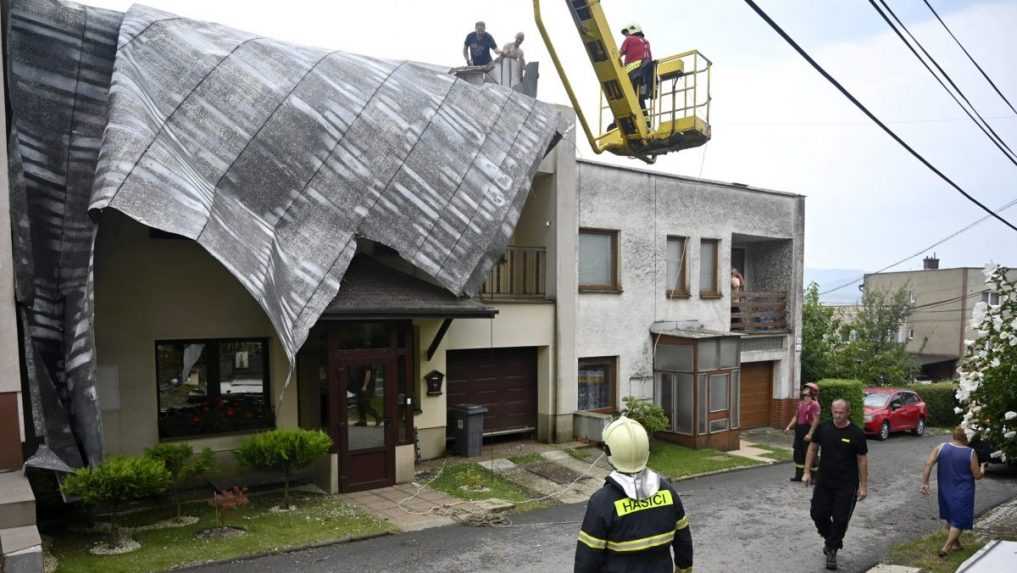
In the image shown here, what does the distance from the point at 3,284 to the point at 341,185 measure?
4.60m

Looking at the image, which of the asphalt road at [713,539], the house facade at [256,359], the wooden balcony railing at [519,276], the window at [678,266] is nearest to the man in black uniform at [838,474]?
the asphalt road at [713,539]

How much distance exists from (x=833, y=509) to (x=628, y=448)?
5.15 meters

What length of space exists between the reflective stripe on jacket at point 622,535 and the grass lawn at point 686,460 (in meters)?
9.60

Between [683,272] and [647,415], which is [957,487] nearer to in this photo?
[647,415]

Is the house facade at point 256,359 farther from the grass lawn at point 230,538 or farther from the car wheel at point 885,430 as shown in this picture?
the car wheel at point 885,430

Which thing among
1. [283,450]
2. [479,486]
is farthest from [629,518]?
[479,486]

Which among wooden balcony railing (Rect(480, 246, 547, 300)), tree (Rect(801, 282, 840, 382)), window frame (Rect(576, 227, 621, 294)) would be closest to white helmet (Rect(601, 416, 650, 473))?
wooden balcony railing (Rect(480, 246, 547, 300))

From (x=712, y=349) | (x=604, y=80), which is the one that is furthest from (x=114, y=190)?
(x=712, y=349)

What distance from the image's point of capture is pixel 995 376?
349 inches

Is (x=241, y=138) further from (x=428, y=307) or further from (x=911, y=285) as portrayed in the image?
(x=911, y=285)

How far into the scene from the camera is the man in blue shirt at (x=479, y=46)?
584 inches

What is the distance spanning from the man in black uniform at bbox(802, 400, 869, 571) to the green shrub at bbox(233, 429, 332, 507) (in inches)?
261

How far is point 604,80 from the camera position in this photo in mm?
15891

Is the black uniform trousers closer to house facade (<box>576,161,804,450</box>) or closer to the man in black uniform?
the man in black uniform
